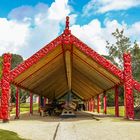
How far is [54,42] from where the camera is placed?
21766mm

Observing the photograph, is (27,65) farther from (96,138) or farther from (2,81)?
(96,138)

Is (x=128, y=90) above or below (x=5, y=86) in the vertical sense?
below

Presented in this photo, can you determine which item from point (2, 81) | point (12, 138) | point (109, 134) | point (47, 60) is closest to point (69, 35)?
point (47, 60)

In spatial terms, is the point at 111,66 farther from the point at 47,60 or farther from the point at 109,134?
the point at 109,134

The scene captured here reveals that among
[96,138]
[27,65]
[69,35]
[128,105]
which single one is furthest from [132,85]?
[96,138]

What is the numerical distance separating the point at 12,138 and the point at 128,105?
11308mm

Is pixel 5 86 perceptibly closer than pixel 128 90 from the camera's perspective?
Yes

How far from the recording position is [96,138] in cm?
1245

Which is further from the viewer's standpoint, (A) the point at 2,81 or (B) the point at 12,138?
(A) the point at 2,81

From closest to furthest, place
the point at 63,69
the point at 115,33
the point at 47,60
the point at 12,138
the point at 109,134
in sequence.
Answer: the point at 12,138
the point at 109,134
the point at 47,60
the point at 63,69
the point at 115,33

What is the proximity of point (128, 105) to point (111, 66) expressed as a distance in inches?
104

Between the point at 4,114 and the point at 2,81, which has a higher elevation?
the point at 2,81

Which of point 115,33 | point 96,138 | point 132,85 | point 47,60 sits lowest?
point 96,138

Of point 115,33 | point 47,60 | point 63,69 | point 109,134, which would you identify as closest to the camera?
point 109,134
